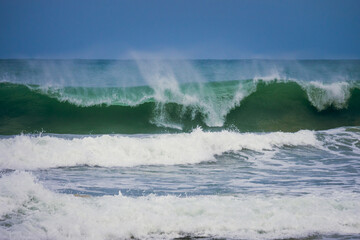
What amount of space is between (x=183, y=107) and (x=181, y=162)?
657 cm

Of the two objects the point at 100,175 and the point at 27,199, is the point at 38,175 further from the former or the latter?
the point at 27,199

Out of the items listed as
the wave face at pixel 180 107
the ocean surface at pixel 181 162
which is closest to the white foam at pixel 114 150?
the ocean surface at pixel 181 162

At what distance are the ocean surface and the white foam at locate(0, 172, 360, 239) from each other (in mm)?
13

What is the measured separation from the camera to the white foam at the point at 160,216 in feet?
15.2

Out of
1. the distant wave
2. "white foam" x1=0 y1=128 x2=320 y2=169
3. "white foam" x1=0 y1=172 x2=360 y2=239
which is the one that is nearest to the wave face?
the distant wave

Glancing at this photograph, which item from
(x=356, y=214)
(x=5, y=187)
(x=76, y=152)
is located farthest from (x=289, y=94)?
(x=5, y=187)

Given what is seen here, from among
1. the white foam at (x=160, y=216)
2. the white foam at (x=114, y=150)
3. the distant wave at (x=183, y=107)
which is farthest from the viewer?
the distant wave at (x=183, y=107)

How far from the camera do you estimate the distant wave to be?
51.6 ft

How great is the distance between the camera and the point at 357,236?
4.79 metres

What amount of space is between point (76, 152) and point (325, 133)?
810cm

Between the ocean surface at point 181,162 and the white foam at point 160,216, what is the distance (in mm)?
13

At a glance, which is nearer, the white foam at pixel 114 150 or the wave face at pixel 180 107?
the white foam at pixel 114 150

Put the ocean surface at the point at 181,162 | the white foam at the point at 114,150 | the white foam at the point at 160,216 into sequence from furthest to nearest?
the white foam at the point at 114,150
the ocean surface at the point at 181,162
the white foam at the point at 160,216

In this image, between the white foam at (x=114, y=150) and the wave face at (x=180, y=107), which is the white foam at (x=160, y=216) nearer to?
the white foam at (x=114, y=150)
